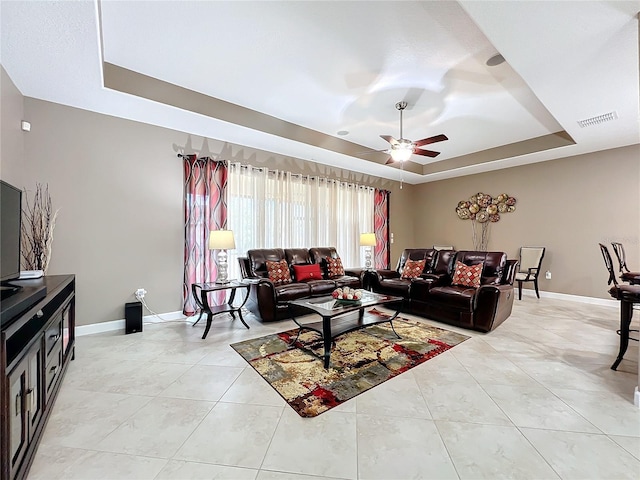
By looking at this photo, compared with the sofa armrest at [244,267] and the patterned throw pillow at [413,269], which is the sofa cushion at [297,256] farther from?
the patterned throw pillow at [413,269]

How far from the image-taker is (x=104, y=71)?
3031 millimetres

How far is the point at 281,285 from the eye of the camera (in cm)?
427

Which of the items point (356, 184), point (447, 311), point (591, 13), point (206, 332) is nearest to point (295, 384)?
point (206, 332)

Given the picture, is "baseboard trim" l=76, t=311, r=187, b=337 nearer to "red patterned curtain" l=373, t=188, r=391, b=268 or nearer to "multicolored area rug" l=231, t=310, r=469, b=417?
"multicolored area rug" l=231, t=310, r=469, b=417

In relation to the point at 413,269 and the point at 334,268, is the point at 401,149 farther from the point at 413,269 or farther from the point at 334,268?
the point at 334,268

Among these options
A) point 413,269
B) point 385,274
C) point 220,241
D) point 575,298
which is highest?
point 220,241

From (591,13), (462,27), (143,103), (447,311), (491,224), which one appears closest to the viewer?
(591,13)

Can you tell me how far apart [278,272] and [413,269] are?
2.34m

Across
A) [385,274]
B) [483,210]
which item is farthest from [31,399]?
[483,210]

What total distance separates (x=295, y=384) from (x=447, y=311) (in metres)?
2.54

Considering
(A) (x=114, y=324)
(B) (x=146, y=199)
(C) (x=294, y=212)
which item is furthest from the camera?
(C) (x=294, y=212)

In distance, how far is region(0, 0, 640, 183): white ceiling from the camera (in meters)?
2.21

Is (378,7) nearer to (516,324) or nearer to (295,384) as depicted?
(295,384)

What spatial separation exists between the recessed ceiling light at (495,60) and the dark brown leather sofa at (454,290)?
2556mm
